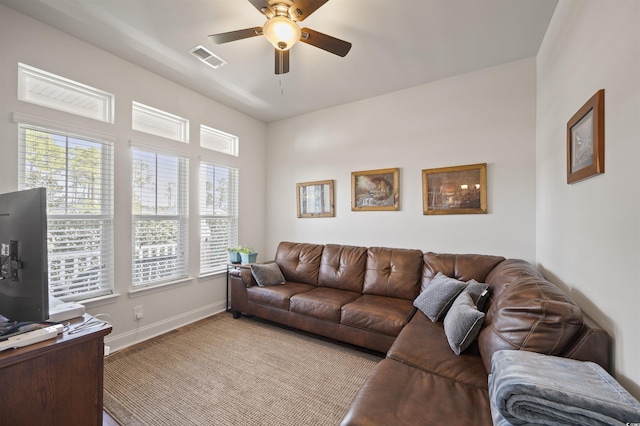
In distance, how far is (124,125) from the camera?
2723mm

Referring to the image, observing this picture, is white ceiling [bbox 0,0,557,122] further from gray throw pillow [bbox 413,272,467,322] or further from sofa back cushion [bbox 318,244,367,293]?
gray throw pillow [bbox 413,272,467,322]

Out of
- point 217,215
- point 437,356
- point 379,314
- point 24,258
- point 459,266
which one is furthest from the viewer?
point 217,215

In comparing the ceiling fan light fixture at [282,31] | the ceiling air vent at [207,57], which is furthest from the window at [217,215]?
the ceiling fan light fixture at [282,31]

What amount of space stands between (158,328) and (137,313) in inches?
13.0

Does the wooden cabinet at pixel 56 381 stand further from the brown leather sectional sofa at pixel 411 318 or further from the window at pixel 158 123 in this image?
the window at pixel 158 123

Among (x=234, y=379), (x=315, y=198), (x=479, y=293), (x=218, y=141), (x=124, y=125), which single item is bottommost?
(x=234, y=379)

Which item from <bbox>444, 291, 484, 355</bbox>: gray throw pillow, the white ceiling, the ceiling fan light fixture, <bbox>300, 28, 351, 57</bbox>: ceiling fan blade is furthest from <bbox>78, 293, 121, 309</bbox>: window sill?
<bbox>444, 291, 484, 355</bbox>: gray throw pillow

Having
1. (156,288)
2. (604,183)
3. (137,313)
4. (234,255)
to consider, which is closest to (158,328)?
(137,313)

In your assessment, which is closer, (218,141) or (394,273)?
(394,273)

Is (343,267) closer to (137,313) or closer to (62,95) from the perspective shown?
(137,313)

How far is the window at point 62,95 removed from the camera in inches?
86.1

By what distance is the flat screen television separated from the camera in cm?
118

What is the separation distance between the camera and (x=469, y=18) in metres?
2.14

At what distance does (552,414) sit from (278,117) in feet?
14.2
